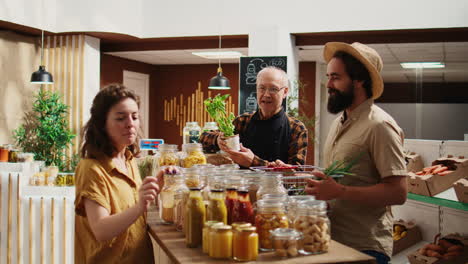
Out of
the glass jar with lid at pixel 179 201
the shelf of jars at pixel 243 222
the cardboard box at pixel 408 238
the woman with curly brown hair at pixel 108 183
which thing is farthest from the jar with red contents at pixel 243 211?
the cardboard box at pixel 408 238

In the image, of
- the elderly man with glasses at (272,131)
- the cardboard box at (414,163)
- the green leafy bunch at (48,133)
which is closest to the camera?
the elderly man with glasses at (272,131)

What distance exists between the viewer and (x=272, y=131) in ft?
9.58

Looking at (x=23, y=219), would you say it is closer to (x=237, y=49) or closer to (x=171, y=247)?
(x=171, y=247)

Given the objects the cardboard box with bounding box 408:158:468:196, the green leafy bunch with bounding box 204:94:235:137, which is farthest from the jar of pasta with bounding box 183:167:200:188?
the cardboard box with bounding box 408:158:468:196

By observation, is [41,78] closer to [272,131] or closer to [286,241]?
[272,131]

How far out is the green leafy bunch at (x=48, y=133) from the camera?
7832mm

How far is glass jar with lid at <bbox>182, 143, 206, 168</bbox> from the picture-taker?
2314 mm

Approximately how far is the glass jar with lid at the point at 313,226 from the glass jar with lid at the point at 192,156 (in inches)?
34.8

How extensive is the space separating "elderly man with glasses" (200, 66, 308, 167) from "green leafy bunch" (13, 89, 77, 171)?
5.63 metres

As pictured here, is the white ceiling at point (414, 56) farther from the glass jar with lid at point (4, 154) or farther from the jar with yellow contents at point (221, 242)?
the jar with yellow contents at point (221, 242)

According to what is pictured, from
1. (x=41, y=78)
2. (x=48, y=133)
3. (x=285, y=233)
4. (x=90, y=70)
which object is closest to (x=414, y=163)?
(x=285, y=233)

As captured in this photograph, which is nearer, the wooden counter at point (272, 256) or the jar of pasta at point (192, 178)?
the wooden counter at point (272, 256)

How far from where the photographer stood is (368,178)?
201 cm

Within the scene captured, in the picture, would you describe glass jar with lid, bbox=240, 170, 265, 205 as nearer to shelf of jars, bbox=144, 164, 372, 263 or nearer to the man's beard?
shelf of jars, bbox=144, 164, 372, 263
